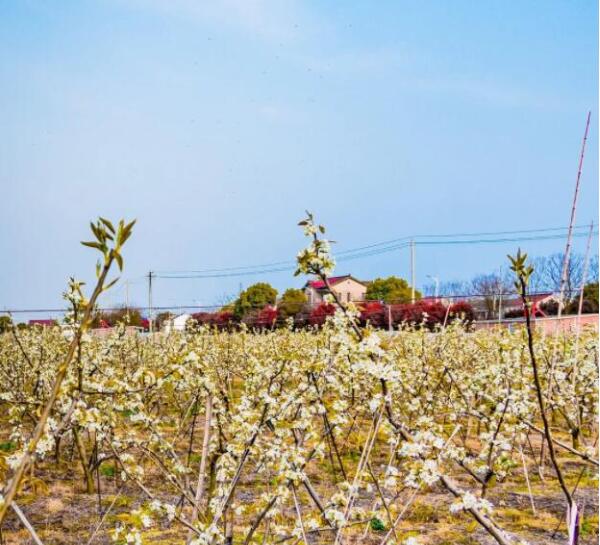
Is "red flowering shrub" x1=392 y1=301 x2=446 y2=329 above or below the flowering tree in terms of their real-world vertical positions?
above

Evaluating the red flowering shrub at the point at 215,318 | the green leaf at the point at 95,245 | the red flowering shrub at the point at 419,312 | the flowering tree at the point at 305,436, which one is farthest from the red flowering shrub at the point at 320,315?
the green leaf at the point at 95,245

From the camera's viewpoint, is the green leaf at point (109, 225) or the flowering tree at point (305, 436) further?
the flowering tree at point (305, 436)

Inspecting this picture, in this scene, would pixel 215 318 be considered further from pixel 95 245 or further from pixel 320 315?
pixel 95 245

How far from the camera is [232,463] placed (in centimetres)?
381

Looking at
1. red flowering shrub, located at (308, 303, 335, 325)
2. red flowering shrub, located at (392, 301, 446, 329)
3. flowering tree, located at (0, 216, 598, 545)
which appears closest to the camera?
flowering tree, located at (0, 216, 598, 545)

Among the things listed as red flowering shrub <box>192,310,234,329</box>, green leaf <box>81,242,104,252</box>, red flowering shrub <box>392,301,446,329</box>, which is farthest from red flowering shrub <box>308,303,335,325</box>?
green leaf <box>81,242,104,252</box>

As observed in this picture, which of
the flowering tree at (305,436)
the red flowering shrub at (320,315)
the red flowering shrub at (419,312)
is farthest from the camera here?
the red flowering shrub at (320,315)

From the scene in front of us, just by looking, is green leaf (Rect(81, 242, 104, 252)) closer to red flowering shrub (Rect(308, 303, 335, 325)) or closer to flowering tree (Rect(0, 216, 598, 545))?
flowering tree (Rect(0, 216, 598, 545))

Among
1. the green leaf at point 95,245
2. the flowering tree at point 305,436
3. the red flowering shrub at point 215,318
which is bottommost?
the flowering tree at point 305,436

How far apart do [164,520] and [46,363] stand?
4619mm

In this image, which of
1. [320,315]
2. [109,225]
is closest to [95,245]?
[109,225]

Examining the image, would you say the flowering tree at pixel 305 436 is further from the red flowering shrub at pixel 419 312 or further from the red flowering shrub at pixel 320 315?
the red flowering shrub at pixel 320 315

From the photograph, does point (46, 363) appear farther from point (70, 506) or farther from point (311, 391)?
point (311, 391)

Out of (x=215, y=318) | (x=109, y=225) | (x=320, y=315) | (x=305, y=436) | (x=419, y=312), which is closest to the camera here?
(x=109, y=225)
